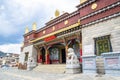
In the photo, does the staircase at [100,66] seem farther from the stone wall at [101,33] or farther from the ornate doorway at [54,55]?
the ornate doorway at [54,55]

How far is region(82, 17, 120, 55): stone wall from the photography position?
1073 centimetres

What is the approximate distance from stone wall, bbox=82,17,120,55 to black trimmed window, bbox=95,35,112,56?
0.94 ft

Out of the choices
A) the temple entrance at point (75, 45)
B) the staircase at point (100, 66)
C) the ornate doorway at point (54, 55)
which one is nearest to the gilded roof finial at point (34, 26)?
the ornate doorway at point (54, 55)

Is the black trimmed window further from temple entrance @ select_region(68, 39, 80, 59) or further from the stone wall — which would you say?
temple entrance @ select_region(68, 39, 80, 59)

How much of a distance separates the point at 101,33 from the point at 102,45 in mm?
1001

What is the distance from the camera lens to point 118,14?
1089cm

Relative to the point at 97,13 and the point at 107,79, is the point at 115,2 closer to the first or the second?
the point at 97,13

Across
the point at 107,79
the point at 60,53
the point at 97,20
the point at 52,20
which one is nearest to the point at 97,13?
→ the point at 97,20

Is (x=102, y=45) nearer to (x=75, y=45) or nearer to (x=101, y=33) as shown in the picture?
(x=101, y=33)

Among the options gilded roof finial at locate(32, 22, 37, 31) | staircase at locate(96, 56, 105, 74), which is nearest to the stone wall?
staircase at locate(96, 56, 105, 74)

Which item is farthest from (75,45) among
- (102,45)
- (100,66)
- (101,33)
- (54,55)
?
(100,66)

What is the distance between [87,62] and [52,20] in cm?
1104

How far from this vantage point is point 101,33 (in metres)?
11.8

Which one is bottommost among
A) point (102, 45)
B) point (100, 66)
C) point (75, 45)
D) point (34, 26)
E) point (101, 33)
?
point (100, 66)
